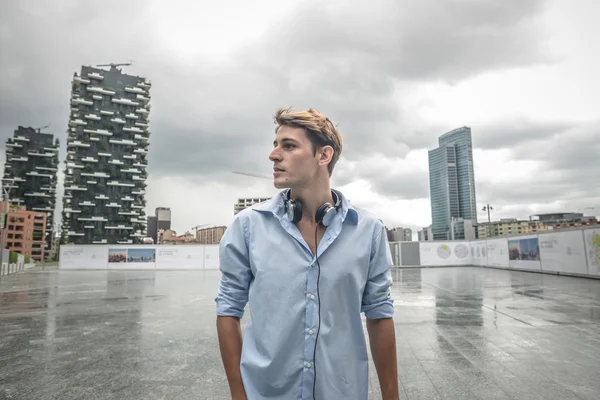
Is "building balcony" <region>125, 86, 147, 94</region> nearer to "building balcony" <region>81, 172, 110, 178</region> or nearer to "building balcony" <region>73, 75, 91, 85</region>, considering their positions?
"building balcony" <region>73, 75, 91, 85</region>

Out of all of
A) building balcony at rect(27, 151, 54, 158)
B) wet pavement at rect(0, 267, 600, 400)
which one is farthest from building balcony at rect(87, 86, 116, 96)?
wet pavement at rect(0, 267, 600, 400)

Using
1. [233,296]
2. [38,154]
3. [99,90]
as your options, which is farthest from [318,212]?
[38,154]

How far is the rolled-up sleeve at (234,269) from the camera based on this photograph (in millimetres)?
1605

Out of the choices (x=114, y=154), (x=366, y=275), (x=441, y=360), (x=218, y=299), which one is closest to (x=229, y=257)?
(x=218, y=299)

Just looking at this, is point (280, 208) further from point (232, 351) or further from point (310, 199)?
point (232, 351)

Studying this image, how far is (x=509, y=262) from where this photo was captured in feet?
89.0

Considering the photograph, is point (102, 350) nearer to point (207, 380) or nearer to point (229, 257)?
point (207, 380)

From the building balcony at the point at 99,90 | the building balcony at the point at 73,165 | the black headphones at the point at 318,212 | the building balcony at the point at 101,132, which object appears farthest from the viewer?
the building balcony at the point at 99,90

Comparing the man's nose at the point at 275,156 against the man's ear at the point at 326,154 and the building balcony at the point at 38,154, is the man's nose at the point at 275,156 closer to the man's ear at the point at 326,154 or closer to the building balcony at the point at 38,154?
the man's ear at the point at 326,154

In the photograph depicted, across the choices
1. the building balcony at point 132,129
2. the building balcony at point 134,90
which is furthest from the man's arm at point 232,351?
the building balcony at point 134,90

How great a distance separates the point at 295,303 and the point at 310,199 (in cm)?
52

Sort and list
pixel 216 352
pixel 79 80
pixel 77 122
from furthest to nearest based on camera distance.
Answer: pixel 79 80 < pixel 77 122 < pixel 216 352

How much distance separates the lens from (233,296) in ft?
5.32

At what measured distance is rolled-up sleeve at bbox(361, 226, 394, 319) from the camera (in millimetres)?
1695
